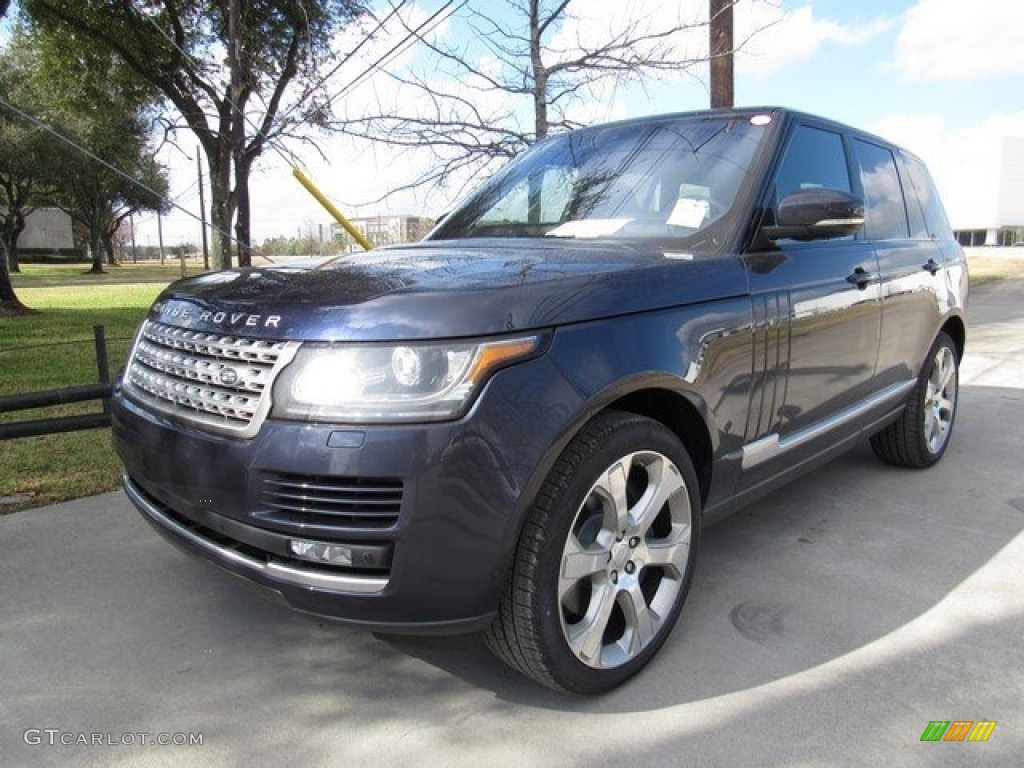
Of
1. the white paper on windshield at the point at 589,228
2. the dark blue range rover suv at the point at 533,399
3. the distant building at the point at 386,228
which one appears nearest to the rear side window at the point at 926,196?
the dark blue range rover suv at the point at 533,399

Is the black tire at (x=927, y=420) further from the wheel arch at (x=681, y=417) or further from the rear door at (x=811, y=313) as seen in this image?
the wheel arch at (x=681, y=417)

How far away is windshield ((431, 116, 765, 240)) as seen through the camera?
3.05 metres

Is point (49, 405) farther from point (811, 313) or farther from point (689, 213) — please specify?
point (811, 313)

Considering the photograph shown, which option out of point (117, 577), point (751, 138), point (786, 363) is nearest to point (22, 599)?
point (117, 577)

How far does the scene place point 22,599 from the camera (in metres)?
3.06

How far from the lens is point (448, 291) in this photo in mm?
2051

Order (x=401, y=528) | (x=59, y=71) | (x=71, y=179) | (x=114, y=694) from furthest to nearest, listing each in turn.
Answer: (x=71, y=179), (x=59, y=71), (x=114, y=694), (x=401, y=528)

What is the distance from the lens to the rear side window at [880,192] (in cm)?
394

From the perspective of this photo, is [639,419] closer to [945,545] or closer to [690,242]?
[690,242]

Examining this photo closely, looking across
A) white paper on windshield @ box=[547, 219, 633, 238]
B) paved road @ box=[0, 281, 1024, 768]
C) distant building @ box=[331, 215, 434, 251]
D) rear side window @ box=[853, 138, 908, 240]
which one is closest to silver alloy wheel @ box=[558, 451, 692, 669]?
paved road @ box=[0, 281, 1024, 768]

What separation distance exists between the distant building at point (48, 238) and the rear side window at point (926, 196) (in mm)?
68387

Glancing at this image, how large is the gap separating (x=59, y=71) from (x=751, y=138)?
679 inches

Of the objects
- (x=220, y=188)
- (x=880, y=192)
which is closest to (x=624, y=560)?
(x=880, y=192)

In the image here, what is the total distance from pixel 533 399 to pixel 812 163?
2209 millimetres
